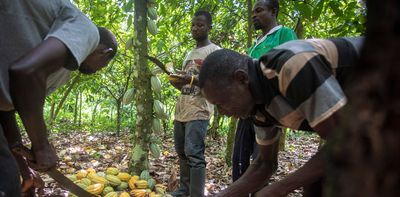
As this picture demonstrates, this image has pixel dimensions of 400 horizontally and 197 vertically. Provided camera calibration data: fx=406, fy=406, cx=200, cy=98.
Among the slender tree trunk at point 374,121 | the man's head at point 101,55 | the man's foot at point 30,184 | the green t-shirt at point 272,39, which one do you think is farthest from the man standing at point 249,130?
the slender tree trunk at point 374,121

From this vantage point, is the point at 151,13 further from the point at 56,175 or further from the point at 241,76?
the point at 241,76

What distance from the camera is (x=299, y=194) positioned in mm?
3564

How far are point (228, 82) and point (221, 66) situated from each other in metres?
0.07

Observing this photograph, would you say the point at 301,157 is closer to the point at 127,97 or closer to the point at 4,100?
the point at 127,97

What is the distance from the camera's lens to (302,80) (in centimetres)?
143

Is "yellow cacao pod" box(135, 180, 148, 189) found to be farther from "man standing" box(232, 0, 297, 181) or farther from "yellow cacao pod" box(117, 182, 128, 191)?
"man standing" box(232, 0, 297, 181)

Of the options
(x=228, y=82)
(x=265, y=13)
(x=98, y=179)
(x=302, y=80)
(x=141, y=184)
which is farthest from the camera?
(x=265, y=13)

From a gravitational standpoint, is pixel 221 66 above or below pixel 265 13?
below

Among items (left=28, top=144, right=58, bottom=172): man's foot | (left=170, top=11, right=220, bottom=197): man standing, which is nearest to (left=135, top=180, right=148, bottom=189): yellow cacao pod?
(left=170, top=11, right=220, bottom=197): man standing

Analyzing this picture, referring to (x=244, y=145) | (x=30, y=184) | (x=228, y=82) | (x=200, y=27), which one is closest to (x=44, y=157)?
(x=30, y=184)

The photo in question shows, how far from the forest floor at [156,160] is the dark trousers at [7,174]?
79 cm

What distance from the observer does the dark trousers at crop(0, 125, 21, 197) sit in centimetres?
161

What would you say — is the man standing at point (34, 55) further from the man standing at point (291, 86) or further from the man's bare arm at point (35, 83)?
the man standing at point (291, 86)

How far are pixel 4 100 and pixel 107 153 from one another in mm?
3689
